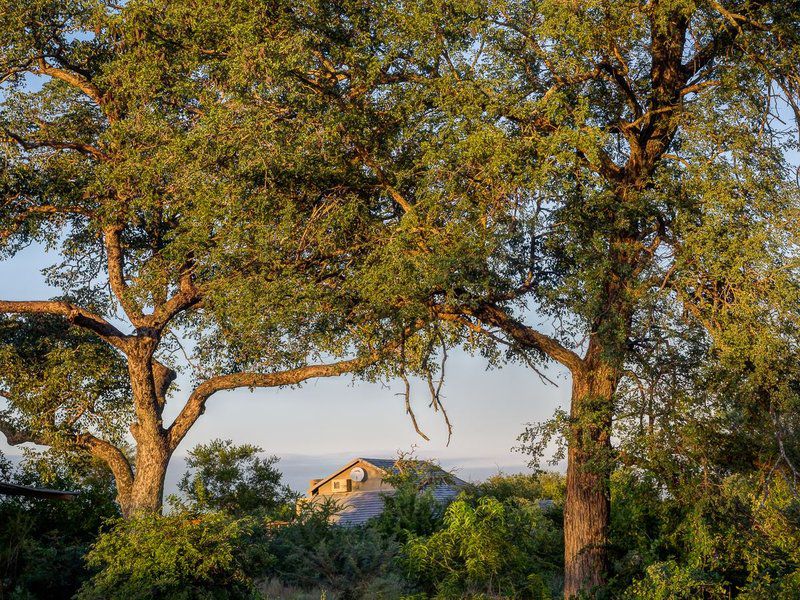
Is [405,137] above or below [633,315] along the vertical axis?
above

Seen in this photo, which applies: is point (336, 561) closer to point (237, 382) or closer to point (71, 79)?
point (237, 382)

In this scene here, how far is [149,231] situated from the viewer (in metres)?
21.3

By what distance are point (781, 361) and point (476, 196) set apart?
17.8 ft

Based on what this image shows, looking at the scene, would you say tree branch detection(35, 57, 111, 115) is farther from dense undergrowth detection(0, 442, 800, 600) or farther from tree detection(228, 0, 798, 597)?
dense undergrowth detection(0, 442, 800, 600)

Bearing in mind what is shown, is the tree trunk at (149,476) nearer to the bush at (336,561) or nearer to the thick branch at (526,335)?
the bush at (336,561)

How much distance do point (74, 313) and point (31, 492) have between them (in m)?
4.08

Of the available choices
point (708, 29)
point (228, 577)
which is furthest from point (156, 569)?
point (708, 29)

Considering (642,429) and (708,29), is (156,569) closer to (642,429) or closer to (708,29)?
(642,429)

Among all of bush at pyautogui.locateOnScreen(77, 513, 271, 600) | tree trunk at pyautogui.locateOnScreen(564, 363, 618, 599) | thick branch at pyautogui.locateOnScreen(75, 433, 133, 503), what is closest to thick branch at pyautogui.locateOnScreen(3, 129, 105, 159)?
thick branch at pyautogui.locateOnScreen(75, 433, 133, 503)

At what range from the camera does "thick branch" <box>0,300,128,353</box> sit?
19.5m

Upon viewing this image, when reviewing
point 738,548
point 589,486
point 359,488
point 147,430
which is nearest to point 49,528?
point 147,430

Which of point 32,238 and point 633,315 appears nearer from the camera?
point 633,315

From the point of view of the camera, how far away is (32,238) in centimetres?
2166

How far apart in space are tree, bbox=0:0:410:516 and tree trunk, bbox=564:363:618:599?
4.56 m
